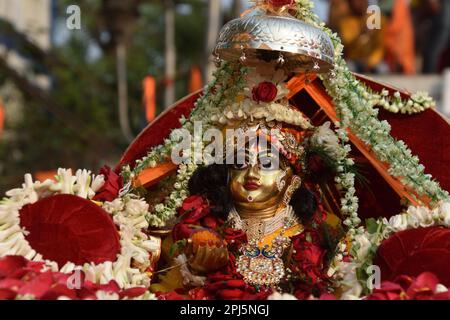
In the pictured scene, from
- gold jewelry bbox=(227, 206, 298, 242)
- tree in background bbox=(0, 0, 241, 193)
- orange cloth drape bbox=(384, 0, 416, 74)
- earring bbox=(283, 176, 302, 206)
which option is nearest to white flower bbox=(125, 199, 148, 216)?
gold jewelry bbox=(227, 206, 298, 242)

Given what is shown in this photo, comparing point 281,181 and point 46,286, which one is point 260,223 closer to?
point 281,181

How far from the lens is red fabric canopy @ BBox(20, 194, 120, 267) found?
15.5 ft

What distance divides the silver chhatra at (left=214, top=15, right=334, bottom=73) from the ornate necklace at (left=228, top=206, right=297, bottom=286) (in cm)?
87

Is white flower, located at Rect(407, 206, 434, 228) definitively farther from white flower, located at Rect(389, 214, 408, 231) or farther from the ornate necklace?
the ornate necklace

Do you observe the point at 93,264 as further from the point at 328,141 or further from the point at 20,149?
the point at 20,149

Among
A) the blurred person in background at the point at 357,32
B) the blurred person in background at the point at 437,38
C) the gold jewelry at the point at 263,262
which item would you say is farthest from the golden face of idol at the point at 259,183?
the blurred person in background at the point at 437,38

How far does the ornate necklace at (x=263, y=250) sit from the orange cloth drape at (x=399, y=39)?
53.0 feet

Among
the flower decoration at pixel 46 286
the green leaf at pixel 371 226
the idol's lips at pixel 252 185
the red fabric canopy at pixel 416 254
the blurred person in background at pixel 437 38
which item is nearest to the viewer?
the flower decoration at pixel 46 286

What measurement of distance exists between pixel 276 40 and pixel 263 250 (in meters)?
1.17

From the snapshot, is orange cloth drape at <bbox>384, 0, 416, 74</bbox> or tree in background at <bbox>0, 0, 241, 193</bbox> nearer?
tree in background at <bbox>0, 0, 241, 193</bbox>

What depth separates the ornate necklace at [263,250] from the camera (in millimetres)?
5211

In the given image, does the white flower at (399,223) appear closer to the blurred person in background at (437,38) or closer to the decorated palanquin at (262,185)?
the decorated palanquin at (262,185)

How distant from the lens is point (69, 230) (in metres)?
4.75
